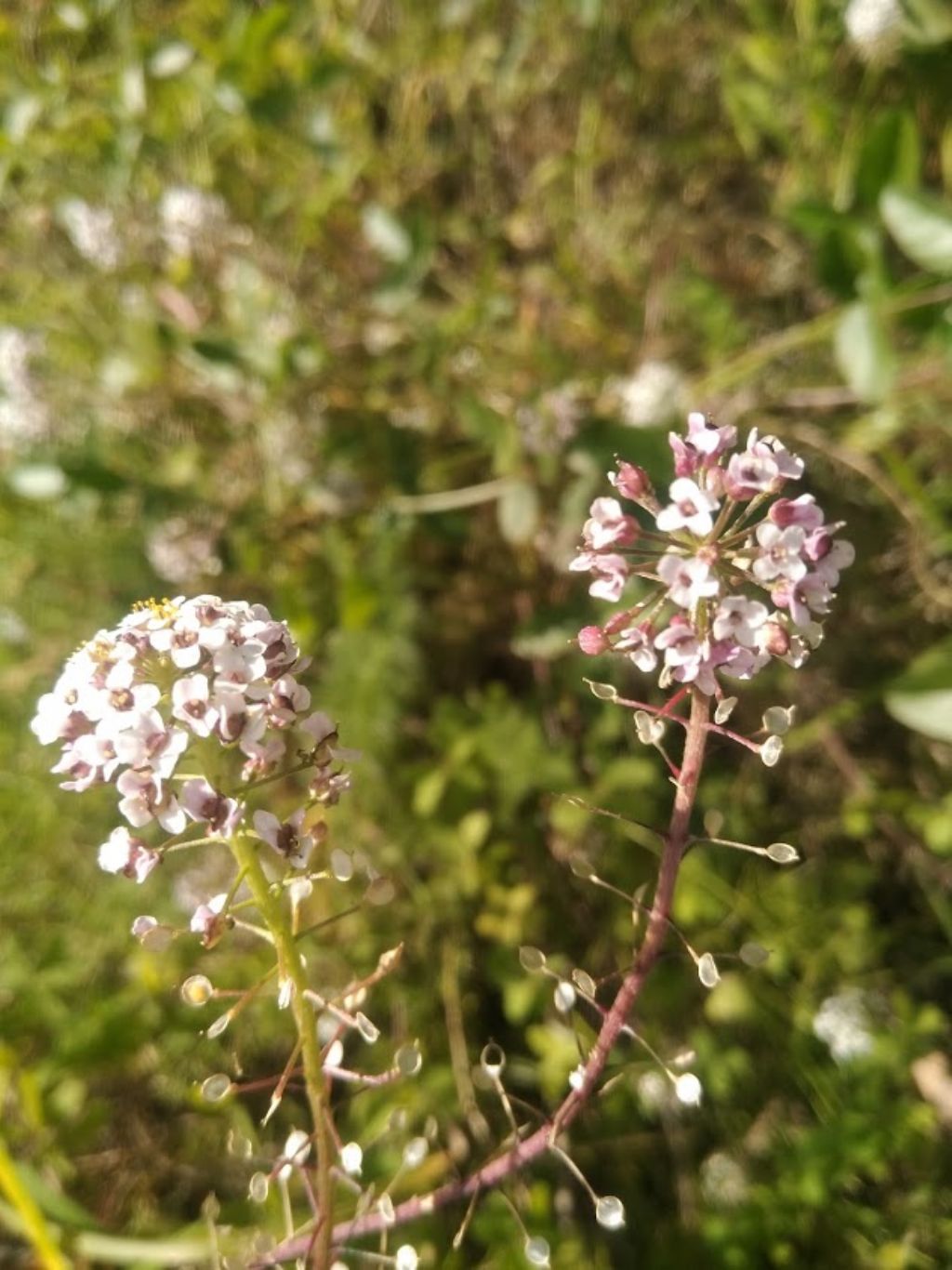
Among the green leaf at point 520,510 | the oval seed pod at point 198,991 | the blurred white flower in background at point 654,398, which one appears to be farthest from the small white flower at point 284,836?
the blurred white flower in background at point 654,398

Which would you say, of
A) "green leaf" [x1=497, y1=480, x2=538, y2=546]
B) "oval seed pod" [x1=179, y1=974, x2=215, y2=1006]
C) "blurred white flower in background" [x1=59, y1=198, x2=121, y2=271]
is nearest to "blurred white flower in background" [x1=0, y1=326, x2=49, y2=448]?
"blurred white flower in background" [x1=59, y1=198, x2=121, y2=271]

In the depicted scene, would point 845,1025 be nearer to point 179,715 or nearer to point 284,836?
point 284,836

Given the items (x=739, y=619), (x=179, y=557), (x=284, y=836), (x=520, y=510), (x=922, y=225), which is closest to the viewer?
(x=739, y=619)

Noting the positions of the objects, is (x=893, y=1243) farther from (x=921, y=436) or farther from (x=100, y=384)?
(x=100, y=384)

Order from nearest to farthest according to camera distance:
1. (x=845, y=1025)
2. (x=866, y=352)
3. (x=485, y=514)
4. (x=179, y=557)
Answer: (x=866, y=352) < (x=845, y=1025) < (x=179, y=557) < (x=485, y=514)

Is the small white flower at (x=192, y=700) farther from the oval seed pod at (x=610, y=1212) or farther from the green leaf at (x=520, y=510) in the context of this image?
the green leaf at (x=520, y=510)

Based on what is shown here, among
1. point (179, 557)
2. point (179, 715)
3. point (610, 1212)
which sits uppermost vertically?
point (179, 557)

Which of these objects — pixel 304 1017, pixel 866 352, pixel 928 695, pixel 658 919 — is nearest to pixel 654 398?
pixel 866 352

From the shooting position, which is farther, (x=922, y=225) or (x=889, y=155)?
(x=889, y=155)
